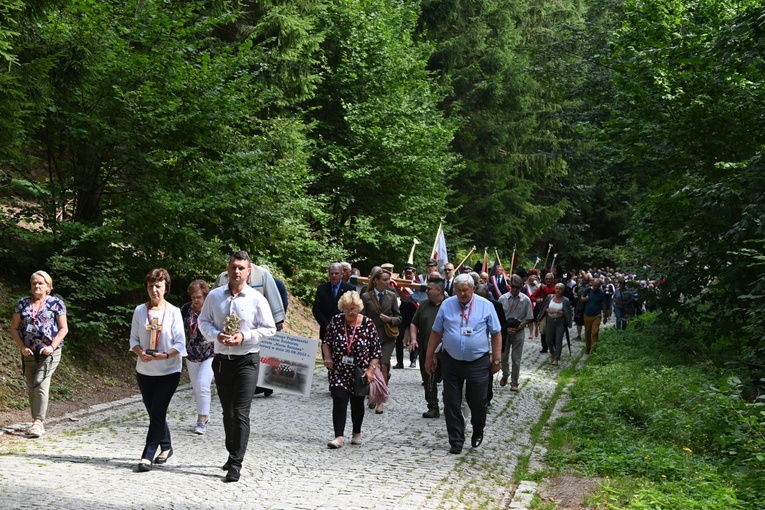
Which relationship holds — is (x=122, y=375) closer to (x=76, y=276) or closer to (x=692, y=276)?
(x=76, y=276)

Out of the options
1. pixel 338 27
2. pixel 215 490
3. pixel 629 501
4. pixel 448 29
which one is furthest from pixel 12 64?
pixel 448 29

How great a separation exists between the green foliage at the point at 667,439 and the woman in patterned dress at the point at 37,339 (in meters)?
5.73

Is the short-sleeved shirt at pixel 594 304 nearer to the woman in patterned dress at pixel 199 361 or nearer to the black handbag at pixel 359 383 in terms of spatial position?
the black handbag at pixel 359 383

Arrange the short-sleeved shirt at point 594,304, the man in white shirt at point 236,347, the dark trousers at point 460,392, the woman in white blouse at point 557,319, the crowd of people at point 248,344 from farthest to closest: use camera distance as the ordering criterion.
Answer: the short-sleeved shirt at point 594,304
the woman in white blouse at point 557,319
the dark trousers at point 460,392
the crowd of people at point 248,344
the man in white shirt at point 236,347

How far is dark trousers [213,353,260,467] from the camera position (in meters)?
7.48

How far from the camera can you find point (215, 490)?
278 inches

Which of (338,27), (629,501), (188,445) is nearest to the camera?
(629,501)

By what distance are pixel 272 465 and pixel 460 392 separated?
2408 mm

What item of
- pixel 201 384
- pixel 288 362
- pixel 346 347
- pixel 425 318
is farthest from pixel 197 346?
pixel 425 318

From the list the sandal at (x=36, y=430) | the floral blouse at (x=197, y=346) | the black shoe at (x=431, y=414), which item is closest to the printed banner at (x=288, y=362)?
the floral blouse at (x=197, y=346)

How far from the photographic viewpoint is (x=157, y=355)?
7773 millimetres

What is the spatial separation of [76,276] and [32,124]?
2565 mm

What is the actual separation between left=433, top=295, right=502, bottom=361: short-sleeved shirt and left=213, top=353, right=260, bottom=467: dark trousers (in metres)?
2.68

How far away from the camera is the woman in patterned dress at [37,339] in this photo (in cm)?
932
